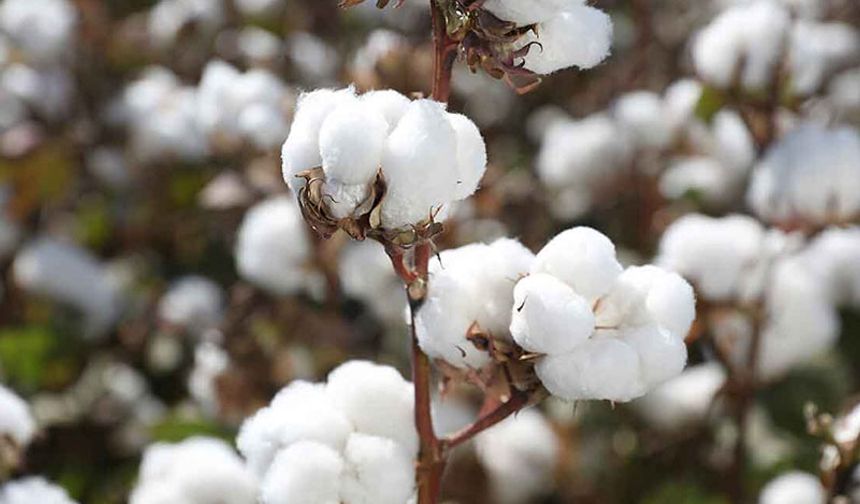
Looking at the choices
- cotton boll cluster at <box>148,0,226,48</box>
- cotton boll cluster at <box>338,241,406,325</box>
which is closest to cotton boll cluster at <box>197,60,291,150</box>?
cotton boll cluster at <box>338,241,406,325</box>

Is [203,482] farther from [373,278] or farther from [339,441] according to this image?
[373,278]

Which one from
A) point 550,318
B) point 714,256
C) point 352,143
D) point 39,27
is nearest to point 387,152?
point 352,143

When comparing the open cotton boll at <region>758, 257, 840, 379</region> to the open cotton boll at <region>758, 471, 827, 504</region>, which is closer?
the open cotton boll at <region>758, 471, 827, 504</region>

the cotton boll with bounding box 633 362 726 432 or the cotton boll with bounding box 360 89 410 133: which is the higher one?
the cotton boll with bounding box 360 89 410 133

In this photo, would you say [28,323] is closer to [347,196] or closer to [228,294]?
[228,294]

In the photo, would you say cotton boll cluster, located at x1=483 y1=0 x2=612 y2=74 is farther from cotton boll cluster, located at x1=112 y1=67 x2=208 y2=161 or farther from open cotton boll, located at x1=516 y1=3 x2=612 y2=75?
cotton boll cluster, located at x1=112 y1=67 x2=208 y2=161

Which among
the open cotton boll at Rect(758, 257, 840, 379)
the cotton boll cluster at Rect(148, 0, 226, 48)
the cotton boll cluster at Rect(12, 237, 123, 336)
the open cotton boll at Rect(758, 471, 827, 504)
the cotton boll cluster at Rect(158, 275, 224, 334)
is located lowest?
the open cotton boll at Rect(758, 471, 827, 504)
